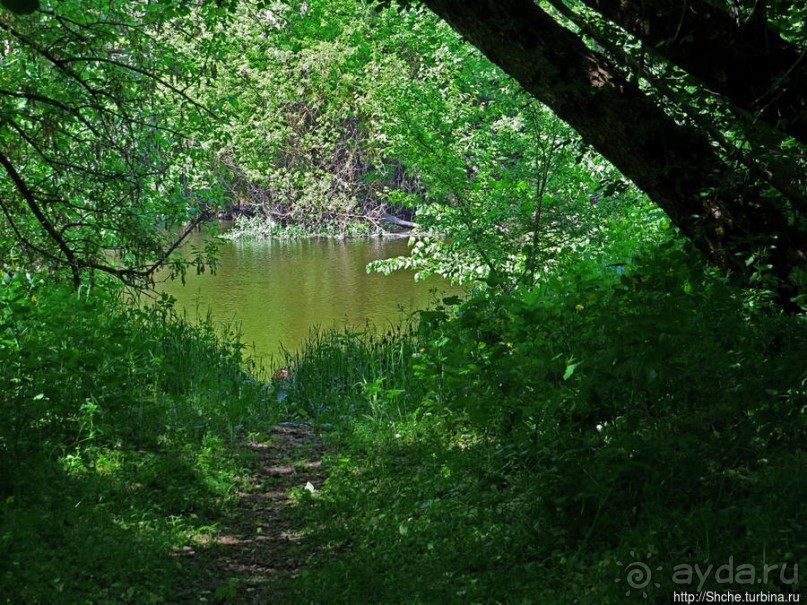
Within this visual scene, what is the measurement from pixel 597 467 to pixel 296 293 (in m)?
11.0

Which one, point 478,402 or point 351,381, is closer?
point 478,402

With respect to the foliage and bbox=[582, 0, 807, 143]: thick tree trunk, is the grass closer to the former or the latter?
the foliage

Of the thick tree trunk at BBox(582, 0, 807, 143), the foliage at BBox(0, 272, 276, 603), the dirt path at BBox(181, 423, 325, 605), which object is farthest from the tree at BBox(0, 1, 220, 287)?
the thick tree trunk at BBox(582, 0, 807, 143)

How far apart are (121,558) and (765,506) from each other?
2617 millimetres

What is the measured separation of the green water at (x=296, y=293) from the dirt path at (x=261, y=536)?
3.91 m

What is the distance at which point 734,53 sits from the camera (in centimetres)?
351

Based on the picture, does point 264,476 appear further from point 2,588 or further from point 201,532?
point 2,588

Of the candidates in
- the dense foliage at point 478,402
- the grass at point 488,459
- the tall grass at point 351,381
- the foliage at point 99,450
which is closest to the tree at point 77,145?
the dense foliage at point 478,402

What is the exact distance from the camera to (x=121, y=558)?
137 inches

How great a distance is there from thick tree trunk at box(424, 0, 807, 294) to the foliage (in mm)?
2804

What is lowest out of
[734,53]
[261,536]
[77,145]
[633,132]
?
[261,536]

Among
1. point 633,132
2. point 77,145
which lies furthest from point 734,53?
point 77,145

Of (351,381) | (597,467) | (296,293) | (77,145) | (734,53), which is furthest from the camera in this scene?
(296,293)

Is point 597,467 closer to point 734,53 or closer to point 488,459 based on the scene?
point 488,459
